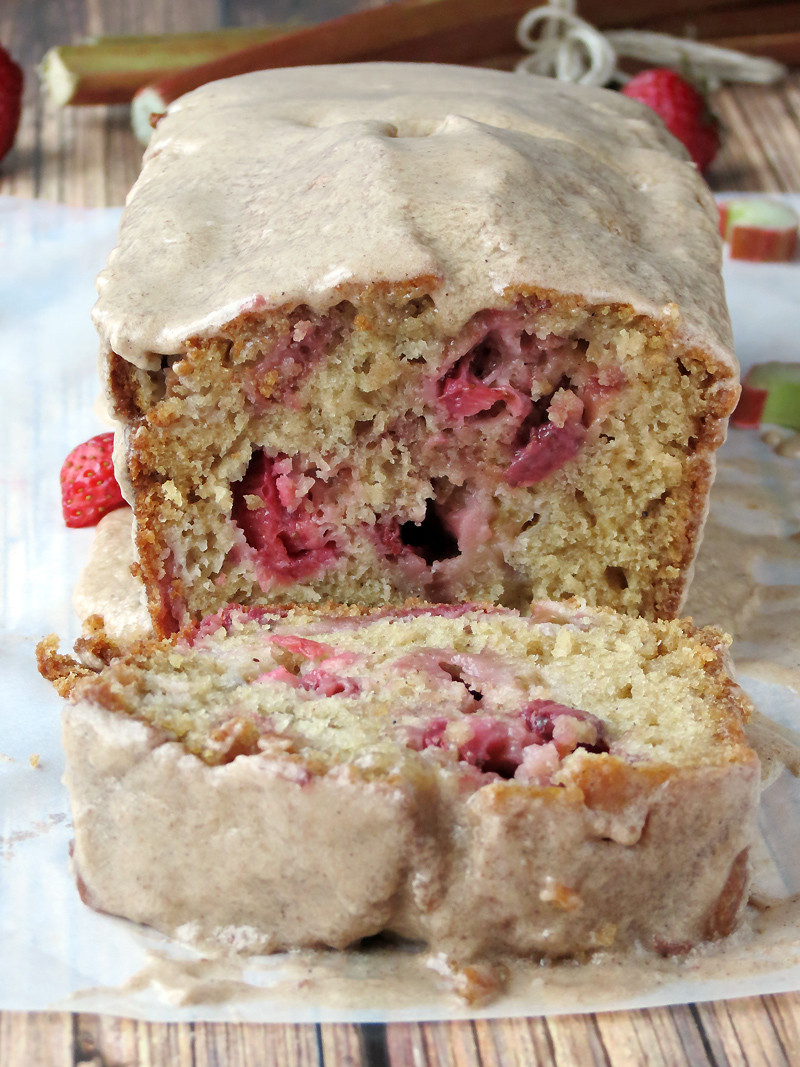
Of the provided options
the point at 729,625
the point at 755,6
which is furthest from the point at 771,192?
the point at 729,625

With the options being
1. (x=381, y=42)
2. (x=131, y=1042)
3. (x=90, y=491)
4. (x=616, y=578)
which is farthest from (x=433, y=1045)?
(x=381, y=42)

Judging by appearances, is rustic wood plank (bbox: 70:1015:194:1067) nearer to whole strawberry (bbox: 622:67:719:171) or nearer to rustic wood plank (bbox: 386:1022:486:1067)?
rustic wood plank (bbox: 386:1022:486:1067)

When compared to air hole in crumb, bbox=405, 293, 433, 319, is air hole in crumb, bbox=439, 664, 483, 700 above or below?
below

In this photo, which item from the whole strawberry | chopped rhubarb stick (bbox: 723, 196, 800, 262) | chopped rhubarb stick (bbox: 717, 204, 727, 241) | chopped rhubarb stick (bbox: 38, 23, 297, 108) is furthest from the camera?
chopped rhubarb stick (bbox: 38, 23, 297, 108)

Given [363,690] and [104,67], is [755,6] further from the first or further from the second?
[363,690]

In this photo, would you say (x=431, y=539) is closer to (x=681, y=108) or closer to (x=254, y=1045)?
(x=254, y=1045)

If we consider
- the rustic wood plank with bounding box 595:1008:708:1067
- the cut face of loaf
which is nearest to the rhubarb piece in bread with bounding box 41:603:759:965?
the rustic wood plank with bounding box 595:1008:708:1067
